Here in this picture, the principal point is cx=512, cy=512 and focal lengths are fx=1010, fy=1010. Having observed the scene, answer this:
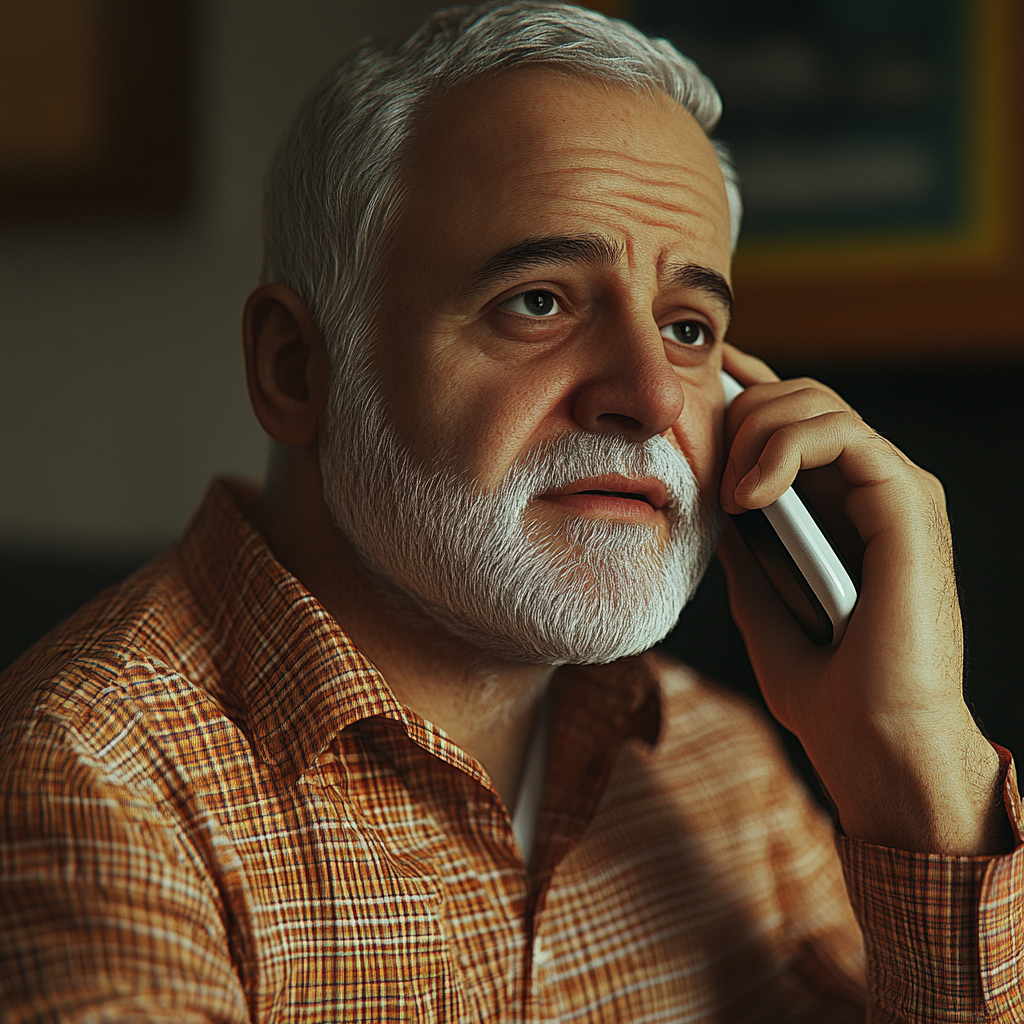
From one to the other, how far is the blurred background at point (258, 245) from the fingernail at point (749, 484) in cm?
80

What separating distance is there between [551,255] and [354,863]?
1.80 ft

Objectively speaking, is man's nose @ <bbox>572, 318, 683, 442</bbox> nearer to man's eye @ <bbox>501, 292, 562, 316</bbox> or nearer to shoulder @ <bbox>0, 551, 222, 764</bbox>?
man's eye @ <bbox>501, 292, 562, 316</bbox>

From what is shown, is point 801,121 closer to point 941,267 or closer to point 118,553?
point 941,267

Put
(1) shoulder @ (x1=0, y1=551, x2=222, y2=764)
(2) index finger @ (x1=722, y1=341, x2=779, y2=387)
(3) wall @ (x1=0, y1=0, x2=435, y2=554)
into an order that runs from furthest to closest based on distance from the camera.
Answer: (3) wall @ (x1=0, y1=0, x2=435, y2=554)
(2) index finger @ (x1=722, y1=341, x2=779, y2=387)
(1) shoulder @ (x1=0, y1=551, x2=222, y2=764)

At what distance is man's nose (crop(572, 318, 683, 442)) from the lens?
875 mm

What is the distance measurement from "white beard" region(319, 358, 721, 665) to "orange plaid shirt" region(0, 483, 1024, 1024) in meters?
Answer: 0.10

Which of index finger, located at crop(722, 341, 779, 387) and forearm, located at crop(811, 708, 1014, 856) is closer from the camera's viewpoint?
forearm, located at crop(811, 708, 1014, 856)

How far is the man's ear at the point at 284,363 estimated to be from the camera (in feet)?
3.35

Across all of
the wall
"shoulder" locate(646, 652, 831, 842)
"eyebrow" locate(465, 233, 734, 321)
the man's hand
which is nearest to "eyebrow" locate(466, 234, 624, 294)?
"eyebrow" locate(465, 233, 734, 321)

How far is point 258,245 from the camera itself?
202 cm

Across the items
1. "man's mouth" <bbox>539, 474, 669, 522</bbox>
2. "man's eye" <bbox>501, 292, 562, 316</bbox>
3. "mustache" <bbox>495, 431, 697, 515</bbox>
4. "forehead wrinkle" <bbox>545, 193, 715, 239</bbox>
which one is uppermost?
"forehead wrinkle" <bbox>545, 193, 715, 239</bbox>

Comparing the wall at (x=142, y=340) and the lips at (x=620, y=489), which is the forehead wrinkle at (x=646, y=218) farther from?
the wall at (x=142, y=340)

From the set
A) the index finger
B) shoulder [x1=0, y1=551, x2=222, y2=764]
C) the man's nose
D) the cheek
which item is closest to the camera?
shoulder [x1=0, y1=551, x2=222, y2=764]

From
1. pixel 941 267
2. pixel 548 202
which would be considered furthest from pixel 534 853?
pixel 941 267
